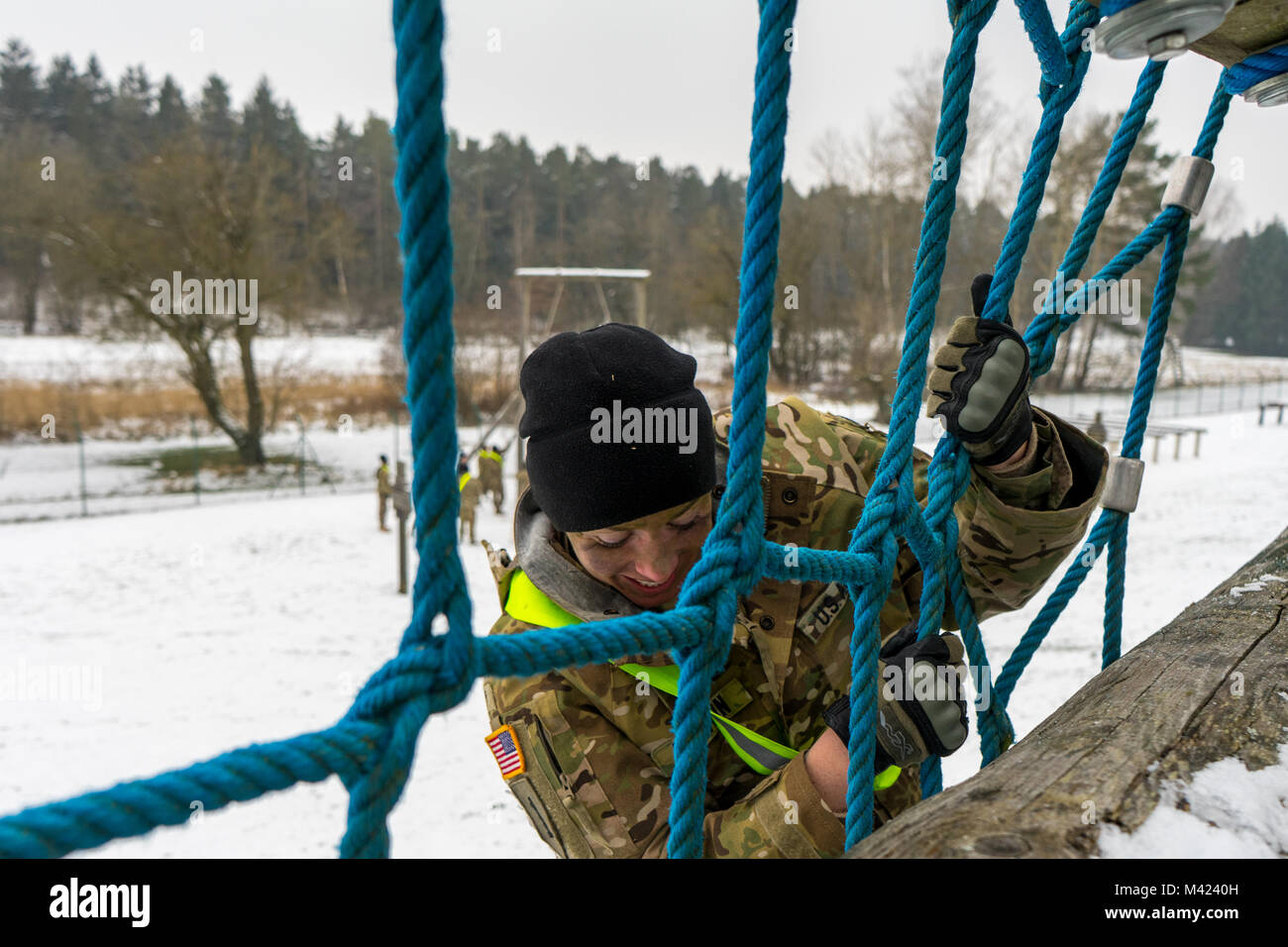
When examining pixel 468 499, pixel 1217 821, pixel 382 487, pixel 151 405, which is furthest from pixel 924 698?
pixel 151 405

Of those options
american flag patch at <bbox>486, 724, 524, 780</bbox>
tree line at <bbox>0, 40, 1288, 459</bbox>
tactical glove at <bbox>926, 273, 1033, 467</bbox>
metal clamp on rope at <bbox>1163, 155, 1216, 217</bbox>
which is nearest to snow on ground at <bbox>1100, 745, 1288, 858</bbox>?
tactical glove at <bbox>926, 273, 1033, 467</bbox>

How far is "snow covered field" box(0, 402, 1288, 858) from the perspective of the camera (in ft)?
13.5

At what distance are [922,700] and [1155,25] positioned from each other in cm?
80

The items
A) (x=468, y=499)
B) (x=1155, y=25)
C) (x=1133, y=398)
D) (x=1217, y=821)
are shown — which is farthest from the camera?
(x=468, y=499)

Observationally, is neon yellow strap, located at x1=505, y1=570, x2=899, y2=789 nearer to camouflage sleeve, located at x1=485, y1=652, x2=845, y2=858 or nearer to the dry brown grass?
camouflage sleeve, located at x1=485, y1=652, x2=845, y2=858

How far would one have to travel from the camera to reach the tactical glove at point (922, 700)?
1.08 meters

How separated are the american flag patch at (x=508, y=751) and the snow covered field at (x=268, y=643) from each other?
3.27ft

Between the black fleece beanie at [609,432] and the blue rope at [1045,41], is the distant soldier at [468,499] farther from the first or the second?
the blue rope at [1045,41]

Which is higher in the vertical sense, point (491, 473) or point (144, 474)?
point (491, 473)

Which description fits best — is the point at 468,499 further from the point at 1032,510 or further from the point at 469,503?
the point at 1032,510

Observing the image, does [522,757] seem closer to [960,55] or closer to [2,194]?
[960,55]

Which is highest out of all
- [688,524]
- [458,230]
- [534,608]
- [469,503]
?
[458,230]

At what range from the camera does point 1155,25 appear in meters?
0.91

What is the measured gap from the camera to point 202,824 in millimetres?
4023
